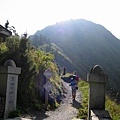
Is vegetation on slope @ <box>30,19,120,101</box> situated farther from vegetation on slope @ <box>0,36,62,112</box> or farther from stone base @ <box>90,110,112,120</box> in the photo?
stone base @ <box>90,110,112,120</box>

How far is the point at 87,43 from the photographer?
4941 inches

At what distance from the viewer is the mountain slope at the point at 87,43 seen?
108188 mm

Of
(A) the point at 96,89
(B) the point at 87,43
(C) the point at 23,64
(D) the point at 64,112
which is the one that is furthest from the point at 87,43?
(A) the point at 96,89

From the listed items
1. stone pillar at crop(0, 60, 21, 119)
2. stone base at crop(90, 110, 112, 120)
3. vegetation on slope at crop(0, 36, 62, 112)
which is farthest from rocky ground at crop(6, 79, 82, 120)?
stone base at crop(90, 110, 112, 120)

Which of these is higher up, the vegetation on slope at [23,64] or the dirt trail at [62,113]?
the vegetation on slope at [23,64]

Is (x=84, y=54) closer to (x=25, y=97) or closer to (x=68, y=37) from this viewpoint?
(x=68, y=37)

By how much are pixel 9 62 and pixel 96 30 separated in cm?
13898

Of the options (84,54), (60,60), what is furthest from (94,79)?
(84,54)

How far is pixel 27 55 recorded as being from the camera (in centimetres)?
1220

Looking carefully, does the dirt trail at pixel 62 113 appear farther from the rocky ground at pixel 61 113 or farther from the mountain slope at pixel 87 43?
the mountain slope at pixel 87 43

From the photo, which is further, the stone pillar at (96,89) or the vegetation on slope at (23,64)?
the vegetation on slope at (23,64)

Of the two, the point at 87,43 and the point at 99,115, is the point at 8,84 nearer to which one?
the point at 99,115

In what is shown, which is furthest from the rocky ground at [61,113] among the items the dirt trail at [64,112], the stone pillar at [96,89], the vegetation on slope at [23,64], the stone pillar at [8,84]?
the stone pillar at [96,89]

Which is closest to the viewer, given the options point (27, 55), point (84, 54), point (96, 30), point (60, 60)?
point (27, 55)
